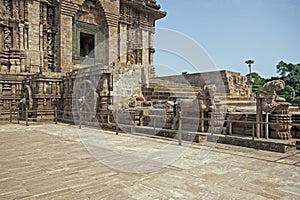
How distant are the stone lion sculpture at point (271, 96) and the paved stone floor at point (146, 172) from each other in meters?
1.36

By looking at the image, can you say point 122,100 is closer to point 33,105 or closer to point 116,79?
point 116,79

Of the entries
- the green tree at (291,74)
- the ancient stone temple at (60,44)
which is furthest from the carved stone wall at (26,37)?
the green tree at (291,74)

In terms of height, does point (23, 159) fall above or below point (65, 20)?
below

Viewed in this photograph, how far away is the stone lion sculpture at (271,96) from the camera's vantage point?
6789 millimetres

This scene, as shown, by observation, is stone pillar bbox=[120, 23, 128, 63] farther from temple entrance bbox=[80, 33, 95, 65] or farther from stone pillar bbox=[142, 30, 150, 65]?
temple entrance bbox=[80, 33, 95, 65]

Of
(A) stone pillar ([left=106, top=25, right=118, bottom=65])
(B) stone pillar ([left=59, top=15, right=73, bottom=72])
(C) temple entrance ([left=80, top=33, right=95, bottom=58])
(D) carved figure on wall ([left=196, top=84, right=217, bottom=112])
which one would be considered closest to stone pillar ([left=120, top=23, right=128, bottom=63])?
(A) stone pillar ([left=106, top=25, right=118, bottom=65])

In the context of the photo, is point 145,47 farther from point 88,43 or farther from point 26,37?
point 26,37

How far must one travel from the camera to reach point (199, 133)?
734 centimetres

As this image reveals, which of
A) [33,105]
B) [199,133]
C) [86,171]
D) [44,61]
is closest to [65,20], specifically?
[44,61]

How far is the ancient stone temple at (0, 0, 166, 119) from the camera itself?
48.4ft

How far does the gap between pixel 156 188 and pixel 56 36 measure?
17.4 meters

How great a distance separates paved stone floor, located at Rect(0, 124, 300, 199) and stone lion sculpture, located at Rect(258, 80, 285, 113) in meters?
1.36

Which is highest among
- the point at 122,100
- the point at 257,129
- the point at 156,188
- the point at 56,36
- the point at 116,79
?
the point at 56,36

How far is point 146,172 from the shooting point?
4.49 metres
